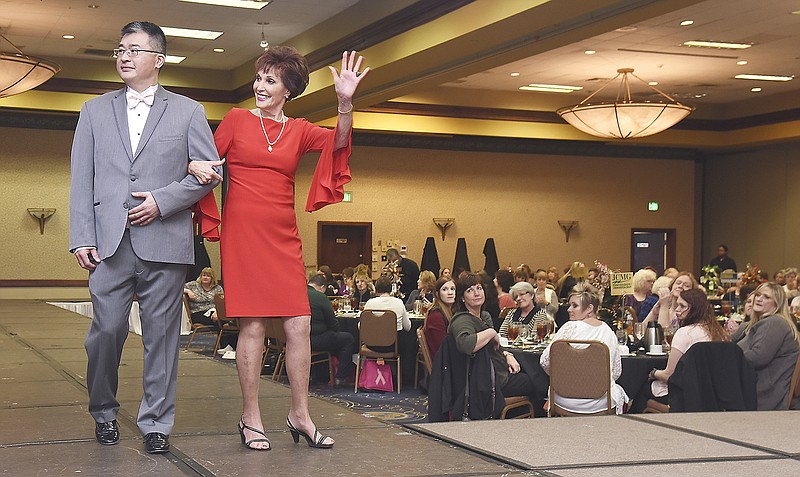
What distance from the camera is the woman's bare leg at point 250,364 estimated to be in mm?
3400

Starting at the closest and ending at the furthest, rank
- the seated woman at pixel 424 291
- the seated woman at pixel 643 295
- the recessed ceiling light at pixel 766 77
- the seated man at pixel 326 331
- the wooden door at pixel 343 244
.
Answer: the seated man at pixel 326 331
the seated woman at pixel 643 295
the seated woman at pixel 424 291
the recessed ceiling light at pixel 766 77
the wooden door at pixel 343 244

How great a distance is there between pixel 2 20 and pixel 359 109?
19.8 ft

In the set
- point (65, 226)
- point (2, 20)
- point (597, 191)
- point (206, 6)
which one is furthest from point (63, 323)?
point (597, 191)

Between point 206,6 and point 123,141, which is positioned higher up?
point 206,6

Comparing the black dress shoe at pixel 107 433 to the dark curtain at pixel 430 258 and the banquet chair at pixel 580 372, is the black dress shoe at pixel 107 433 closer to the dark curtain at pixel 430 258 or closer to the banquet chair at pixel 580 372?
the banquet chair at pixel 580 372

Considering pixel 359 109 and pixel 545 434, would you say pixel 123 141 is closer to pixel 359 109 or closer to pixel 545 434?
pixel 545 434

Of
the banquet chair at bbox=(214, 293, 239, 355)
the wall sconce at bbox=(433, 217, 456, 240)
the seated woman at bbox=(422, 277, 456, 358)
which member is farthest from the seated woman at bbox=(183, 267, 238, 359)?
the wall sconce at bbox=(433, 217, 456, 240)

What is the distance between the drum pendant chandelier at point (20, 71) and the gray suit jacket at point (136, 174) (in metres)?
10.1

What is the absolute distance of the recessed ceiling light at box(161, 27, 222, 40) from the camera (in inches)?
567

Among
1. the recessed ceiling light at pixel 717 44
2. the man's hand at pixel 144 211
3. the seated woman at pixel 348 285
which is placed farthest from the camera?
the recessed ceiling light at pixel 717 44

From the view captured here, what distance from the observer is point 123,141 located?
3297 mm

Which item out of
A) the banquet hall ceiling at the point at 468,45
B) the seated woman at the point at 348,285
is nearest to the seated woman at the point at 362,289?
the seated woman at the point at 348,285

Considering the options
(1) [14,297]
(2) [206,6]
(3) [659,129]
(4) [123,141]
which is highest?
(2) [206,6]

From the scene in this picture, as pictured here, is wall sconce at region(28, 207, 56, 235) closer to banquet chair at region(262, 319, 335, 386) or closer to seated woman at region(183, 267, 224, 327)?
seated woman at region(183, 267, 224, 327)
